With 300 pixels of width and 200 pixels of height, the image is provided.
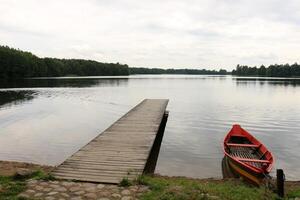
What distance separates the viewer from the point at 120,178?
8.05 metres

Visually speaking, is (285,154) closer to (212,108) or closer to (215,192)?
(215,192)

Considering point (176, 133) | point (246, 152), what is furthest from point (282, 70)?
point (246, 152)

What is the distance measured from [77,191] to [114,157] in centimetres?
305

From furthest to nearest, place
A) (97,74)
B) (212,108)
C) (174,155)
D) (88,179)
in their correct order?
(97,74) < (212,108) < (174,155) < (88,179)

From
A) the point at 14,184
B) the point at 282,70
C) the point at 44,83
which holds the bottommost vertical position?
the point at 14,184

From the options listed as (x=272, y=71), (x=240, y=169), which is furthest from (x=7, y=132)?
(x=272, y=71)

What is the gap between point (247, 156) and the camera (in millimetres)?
12562

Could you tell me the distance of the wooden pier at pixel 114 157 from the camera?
8289 mm

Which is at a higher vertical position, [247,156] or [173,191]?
[173,191]

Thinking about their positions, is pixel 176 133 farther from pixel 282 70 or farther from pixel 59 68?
pixel 282 70

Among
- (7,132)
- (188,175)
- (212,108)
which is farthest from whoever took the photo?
(212,108)

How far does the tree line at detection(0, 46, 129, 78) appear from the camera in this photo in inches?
3323

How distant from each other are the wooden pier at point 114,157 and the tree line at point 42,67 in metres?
77.4

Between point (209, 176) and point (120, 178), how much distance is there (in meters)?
4.52
